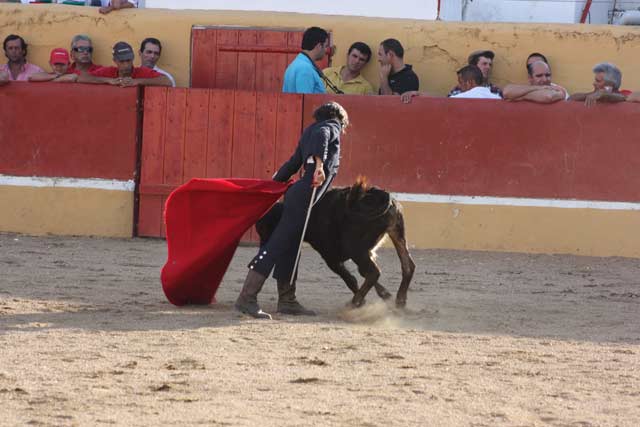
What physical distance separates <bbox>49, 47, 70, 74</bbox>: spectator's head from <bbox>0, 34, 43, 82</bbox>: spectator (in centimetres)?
16

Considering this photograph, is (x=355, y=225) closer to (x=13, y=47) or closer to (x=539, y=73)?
(x=539, y=73)

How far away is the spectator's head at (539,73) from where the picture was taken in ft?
37.9

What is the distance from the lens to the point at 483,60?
1176 centimetres

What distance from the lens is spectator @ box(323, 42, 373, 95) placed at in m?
11.8

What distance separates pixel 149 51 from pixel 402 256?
4.89m

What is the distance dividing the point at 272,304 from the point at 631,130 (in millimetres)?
4441

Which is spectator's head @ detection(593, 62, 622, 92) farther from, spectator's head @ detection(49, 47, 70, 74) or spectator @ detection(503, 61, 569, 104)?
spectator's head @ detection(49, 47, 70, 74)

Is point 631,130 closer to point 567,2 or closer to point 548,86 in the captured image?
point 548,86

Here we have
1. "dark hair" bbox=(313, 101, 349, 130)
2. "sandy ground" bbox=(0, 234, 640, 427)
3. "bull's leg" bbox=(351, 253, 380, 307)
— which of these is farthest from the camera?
"bull's leg" bbox=(351, 253, 380, 307)

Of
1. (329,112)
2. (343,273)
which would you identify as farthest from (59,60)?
(329,112)

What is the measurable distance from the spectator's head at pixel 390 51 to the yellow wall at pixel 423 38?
552 mm

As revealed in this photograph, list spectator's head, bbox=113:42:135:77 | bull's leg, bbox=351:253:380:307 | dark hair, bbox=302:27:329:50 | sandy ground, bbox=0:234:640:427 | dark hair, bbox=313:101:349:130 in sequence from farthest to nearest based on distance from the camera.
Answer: spectator's head, bbox=113:42:135:77
dark hair, bbox=302:27:329:50
bull's leg, bbox=351:253:380:307
dark hair, bbox=313:101:349:130
sandy ground, bbox=0:234:640:427

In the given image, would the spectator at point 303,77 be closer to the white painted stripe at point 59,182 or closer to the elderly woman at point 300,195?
the white painted stripe at point 59,182

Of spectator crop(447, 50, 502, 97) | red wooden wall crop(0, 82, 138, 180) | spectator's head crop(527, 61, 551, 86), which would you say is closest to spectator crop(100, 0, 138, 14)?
red wooden wall crop(0, 82, 138, 180)
